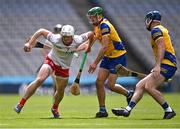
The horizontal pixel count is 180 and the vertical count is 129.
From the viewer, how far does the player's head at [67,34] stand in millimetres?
Result: 14828

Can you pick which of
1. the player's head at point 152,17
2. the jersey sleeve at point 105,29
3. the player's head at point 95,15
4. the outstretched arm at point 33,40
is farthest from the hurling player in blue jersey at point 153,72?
the outstretched arm at point 33,40

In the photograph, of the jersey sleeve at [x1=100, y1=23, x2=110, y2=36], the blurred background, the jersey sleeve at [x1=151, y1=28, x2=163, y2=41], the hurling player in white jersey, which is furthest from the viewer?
the blurred background

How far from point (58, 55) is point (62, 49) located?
0.21 metres

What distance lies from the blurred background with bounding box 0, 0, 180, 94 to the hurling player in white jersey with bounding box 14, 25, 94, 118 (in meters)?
17.5

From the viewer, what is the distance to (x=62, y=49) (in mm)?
15133

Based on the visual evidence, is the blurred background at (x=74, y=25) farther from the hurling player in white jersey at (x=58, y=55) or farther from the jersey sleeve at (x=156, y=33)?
the jersey sleeve at (x=156, y=33)

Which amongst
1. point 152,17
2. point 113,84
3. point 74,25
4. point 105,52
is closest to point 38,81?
point 105,52

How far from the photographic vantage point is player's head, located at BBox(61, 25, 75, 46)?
14.8 metres

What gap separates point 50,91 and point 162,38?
61.5ft

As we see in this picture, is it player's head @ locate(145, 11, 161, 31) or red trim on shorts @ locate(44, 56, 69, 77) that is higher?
player's head @ locate(145, 11, 161, 31)

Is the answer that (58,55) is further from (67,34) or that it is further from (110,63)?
(110,63)

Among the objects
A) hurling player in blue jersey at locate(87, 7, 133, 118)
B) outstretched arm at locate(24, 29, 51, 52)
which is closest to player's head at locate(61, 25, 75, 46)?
outstretched arm at locate(24, 29, 51, 52)

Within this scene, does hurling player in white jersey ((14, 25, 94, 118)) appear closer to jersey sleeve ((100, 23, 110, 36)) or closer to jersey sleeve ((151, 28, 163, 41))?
jersey sleeve ((100, 23, 110, 36))

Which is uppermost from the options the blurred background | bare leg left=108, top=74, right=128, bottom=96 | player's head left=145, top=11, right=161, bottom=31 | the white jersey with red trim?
player's head left=145, top=11, right=161, bottom=31
